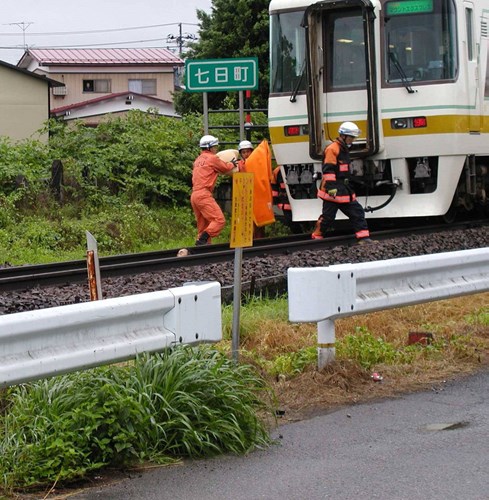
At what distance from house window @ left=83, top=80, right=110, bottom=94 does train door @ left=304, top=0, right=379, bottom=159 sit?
4563cm

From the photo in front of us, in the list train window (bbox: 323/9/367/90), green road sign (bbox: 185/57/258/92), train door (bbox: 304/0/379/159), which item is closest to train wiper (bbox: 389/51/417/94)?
train door (bbox: 304/0/379/159)

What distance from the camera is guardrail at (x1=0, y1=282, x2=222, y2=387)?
5.04 metres

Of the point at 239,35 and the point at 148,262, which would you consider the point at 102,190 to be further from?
the point at 239,35

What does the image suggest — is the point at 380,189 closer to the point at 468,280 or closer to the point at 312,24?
the point at 312,24

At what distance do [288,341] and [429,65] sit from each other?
7.81 metres

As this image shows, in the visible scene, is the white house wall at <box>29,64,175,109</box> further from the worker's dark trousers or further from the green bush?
the green bush

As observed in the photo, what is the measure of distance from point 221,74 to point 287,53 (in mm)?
972

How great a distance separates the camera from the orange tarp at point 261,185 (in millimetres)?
16359

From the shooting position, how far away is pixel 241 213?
6.70 meters

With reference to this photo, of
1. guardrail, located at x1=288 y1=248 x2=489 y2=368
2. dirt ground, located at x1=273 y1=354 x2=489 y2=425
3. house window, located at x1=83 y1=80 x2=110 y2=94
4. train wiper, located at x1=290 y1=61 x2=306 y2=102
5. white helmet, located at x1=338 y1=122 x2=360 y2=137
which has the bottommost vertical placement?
dirt ground, located at x1=273 y1=354 x2=489 y2=425

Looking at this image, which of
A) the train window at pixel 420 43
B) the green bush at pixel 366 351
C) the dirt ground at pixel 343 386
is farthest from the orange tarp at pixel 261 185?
the dirt ground at pixel 343 386

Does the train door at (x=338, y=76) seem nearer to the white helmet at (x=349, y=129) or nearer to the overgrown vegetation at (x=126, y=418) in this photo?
the white helmet at (x=349, y=129)

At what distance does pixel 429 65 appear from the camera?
14719 mm

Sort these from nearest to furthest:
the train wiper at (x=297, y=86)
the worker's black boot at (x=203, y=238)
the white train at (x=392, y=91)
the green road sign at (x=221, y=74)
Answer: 1. the white train at (x=392, y=91)
2. the worker's black boot at (x=203, y=238)
3. the train wiper at (x=297, y=86)
4. the green road sign at (x=221, y=74)
